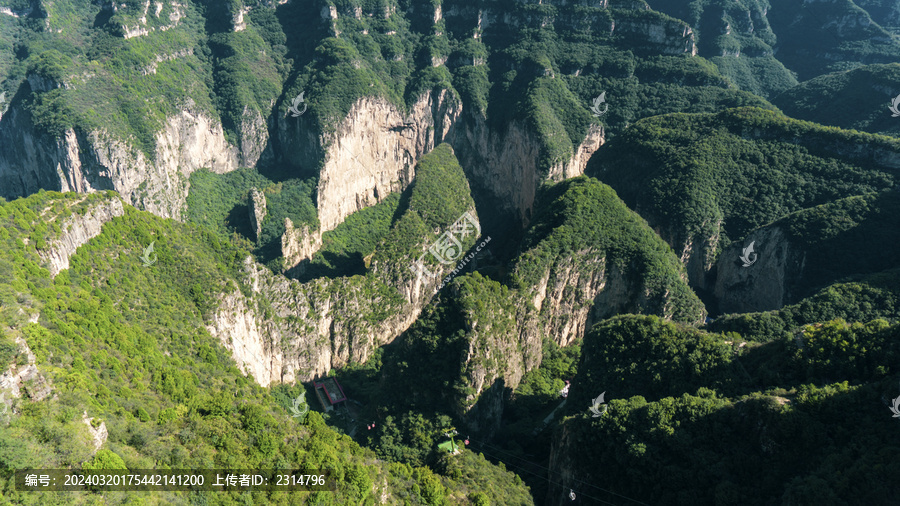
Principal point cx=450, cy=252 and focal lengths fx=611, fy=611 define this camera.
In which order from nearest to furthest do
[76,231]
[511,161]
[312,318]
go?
[76,231] → [312,318] → [511,161]

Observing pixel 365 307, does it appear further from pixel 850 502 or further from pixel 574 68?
pixel 574 68

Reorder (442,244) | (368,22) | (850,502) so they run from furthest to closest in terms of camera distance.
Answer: (368,22)
(442,244)
(850,502)

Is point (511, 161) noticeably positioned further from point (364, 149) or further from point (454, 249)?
point (454, 249)

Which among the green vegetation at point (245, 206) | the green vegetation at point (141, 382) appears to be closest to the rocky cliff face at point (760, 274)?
the green vegetation at point (141, 382)

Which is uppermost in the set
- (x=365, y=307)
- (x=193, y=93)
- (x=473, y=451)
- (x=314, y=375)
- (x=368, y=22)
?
(x=368, y=22)

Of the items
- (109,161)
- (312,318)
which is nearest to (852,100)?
(312,318)

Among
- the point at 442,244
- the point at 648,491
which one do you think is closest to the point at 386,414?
the point at 648,491
